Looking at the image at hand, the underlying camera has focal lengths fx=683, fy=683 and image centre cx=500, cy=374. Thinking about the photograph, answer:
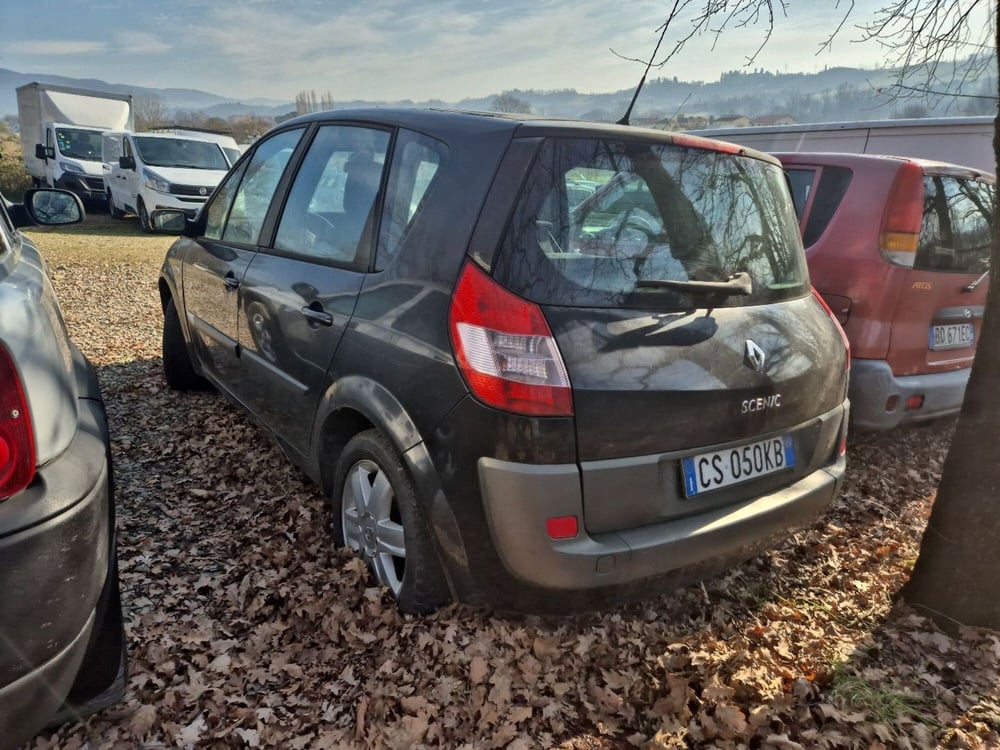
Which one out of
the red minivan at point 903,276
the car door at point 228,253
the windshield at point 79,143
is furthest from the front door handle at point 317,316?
the windshield at point 79,143

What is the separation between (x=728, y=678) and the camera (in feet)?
7.80

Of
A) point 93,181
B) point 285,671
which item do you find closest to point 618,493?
point 285,671

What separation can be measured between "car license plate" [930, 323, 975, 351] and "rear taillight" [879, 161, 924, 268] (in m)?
0.48

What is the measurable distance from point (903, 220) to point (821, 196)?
55 centimetres

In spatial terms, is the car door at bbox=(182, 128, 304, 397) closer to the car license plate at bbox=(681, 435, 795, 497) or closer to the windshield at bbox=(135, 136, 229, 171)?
the car license plate at bbox=(681, 435, 795, 497)

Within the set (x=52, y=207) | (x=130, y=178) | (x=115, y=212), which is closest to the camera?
(x=52, y=207)

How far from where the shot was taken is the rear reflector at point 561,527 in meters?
2.07

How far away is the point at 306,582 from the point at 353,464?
597 millimetres

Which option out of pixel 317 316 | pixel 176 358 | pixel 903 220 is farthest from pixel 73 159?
pixel 903 220

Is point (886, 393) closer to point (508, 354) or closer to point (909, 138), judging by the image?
point (508, 354)

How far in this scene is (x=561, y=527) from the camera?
6.81 ft

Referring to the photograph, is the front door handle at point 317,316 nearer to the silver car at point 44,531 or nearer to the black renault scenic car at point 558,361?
the black renault scenic car at point 558,361

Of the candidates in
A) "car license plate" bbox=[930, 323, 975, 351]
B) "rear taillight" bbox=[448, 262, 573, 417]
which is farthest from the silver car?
"car license plate" bbox=[930, 323, 975, 351]

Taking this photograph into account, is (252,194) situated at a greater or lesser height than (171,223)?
greater
